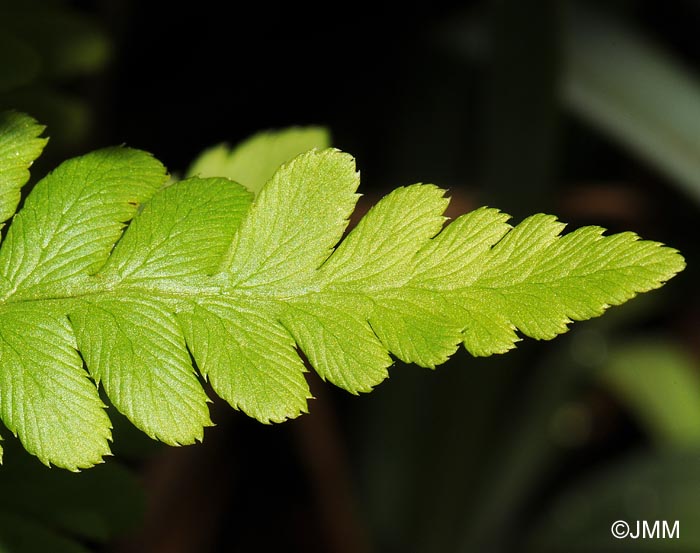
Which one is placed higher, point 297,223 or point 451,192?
point 451,192

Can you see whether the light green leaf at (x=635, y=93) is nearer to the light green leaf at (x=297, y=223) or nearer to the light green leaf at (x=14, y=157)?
the light green leaf at (x=297, y=223)

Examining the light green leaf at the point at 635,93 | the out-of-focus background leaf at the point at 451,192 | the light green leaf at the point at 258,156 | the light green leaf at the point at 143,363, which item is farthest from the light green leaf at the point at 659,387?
the light green leaf at the point at 143,363

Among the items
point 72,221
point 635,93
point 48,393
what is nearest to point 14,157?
point 72,221

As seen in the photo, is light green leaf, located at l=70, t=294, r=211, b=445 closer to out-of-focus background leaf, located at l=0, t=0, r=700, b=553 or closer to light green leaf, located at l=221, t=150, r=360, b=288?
light green leaf, located at l=221, t=150, r=360, b=288

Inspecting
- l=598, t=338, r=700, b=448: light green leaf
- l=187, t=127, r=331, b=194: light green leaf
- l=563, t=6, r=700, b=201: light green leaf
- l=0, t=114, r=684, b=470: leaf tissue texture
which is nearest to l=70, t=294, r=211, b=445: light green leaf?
l=0, t=114, r=684, b=470: leaf tissue texture

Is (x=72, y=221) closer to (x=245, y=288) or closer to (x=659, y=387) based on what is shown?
(x=245, y=288)

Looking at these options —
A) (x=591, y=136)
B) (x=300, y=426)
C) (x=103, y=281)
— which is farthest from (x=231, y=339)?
(x=591, y=136)

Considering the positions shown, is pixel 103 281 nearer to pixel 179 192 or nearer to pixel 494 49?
pixel 179 192
